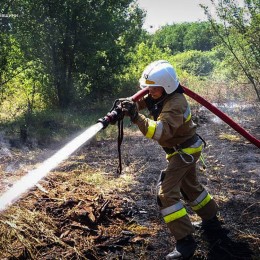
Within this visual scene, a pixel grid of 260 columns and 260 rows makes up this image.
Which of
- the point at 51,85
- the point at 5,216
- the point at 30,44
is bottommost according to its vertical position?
the point at 5,216

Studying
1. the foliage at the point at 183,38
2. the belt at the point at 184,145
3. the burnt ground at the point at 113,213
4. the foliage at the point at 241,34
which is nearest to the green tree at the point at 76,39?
the foliage at the point at 241,34

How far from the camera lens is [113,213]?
13.1ft

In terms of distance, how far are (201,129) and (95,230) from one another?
20.3 feet

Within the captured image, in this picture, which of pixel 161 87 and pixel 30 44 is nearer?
pixel 161 87

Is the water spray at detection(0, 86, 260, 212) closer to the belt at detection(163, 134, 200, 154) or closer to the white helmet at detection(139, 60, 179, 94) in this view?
the white helmet at detection(139, 60, 179, 94)

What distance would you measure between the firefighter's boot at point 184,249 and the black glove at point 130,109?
4.11 feet

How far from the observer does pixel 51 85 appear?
Answer: 12.0 meters

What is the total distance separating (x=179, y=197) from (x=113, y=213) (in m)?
1.11

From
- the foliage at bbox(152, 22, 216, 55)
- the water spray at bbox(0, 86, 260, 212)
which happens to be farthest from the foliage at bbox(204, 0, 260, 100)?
the foliage at bbox(152, 22, 216, 55)

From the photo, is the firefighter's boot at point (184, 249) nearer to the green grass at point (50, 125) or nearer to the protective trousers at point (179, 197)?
the protective trousers at point (179, 197)

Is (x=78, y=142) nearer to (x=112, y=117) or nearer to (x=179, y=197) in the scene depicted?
(x=112, y=117)

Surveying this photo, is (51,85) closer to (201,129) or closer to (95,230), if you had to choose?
(201,129)

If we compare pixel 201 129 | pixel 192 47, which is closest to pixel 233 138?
pixel 201 129

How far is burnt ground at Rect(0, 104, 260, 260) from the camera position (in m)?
3.29
